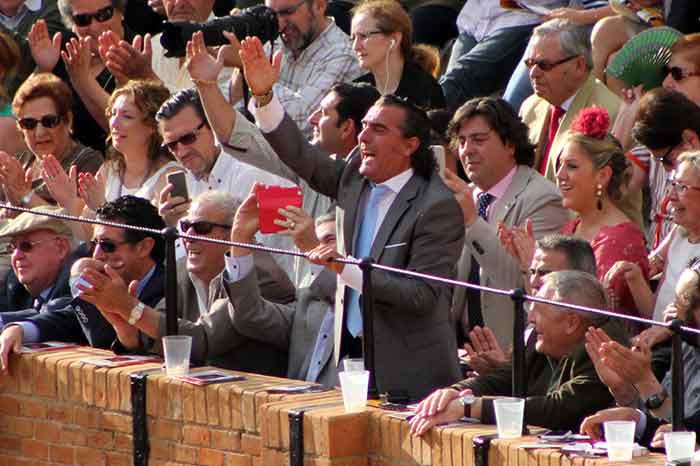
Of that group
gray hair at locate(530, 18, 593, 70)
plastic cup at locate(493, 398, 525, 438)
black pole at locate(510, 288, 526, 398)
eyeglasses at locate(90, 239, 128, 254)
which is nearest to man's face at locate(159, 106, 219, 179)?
eyeglasses at locate(90, 239, 128, 254)

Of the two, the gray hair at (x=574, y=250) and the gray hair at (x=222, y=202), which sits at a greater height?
the gray hair at (x=222, y=202)

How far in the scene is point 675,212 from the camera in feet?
25.6

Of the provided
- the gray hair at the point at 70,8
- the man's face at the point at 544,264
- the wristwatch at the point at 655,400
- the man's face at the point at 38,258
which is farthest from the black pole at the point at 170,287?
the gray hair at the point at 70,8

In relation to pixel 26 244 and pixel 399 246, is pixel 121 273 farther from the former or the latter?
pixel 399 246

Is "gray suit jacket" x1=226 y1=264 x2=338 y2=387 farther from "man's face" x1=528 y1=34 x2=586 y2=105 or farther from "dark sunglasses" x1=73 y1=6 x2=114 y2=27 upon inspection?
"dark sunglasses" x1=73 y1=6 x2=114 y2=27

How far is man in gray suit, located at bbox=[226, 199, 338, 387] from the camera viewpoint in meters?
7.91

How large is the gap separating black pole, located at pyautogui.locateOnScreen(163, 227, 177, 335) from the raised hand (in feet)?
13.4

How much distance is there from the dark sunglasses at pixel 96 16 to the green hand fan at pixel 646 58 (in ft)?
11.1

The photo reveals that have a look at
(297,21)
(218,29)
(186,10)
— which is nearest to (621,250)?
(218,29)

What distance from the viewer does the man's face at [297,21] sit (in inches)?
411

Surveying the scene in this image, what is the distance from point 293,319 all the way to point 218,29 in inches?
88.0

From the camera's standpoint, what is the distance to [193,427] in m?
7.70

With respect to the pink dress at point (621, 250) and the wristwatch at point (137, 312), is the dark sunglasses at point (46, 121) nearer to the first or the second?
the wristwatch at point (137, 312)

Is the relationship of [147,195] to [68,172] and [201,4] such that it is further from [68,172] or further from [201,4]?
[201,4]
